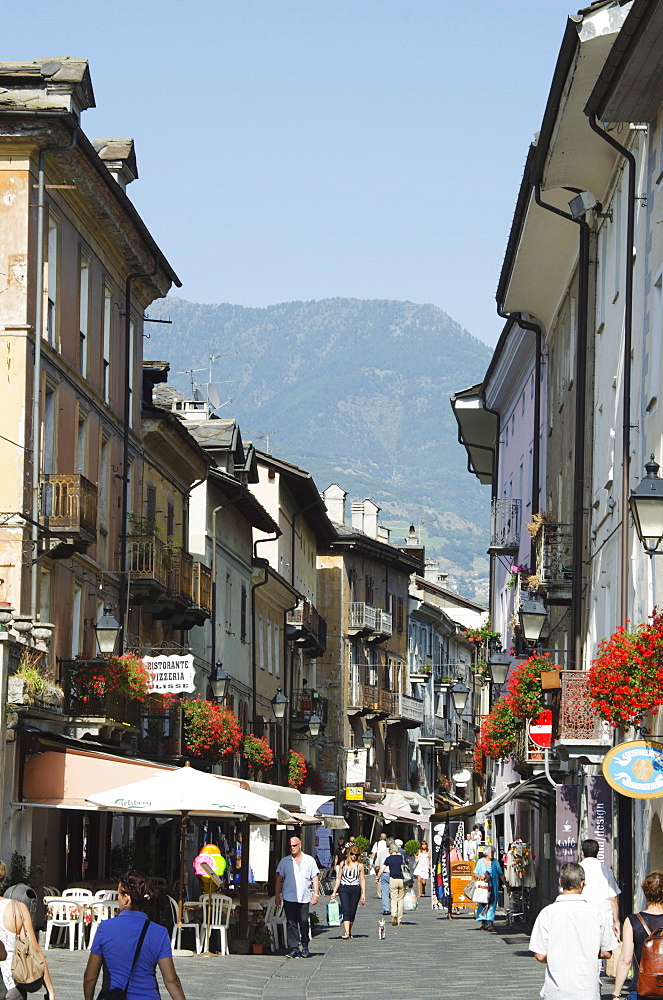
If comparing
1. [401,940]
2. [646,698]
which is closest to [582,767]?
[401,940]

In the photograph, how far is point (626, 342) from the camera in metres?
22.8

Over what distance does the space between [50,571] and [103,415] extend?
508 cm

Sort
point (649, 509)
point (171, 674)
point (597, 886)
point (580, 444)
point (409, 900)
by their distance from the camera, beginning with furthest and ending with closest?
point (409, 900), point (171, 674), point (580, 444), point (597, 886), point (649, 509)

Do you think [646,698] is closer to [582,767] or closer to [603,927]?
[603,927]

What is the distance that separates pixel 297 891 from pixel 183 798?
2370mm

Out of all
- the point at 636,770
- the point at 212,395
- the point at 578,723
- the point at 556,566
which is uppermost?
the point at 212,395

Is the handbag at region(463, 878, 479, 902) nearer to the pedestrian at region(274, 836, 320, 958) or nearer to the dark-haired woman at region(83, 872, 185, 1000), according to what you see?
the pedestrian at region(274, 836, 320, 958)

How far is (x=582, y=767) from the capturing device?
2761cm

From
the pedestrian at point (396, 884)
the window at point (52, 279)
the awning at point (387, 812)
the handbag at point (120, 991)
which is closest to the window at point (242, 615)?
the pedestrian at point (396, 884)

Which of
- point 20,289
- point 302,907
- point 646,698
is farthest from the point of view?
point 20,289

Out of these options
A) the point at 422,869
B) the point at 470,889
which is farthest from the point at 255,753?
the point at 422,869

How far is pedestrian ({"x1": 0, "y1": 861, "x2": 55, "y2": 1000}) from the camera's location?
1062cm

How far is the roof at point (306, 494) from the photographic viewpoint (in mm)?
58594

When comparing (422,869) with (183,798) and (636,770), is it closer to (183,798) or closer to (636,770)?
(183,798)
